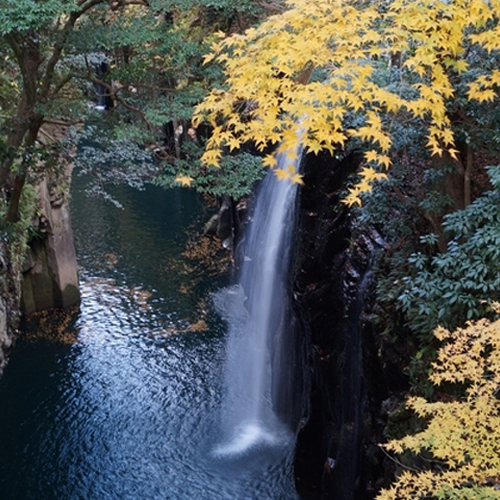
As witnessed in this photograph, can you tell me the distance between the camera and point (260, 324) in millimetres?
19812

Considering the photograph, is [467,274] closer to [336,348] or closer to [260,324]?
[336,348]

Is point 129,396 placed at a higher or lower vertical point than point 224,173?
lower

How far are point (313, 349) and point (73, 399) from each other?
25.9 feet

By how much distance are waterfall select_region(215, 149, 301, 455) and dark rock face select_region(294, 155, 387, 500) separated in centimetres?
225

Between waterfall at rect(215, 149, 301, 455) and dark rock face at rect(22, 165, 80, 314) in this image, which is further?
dark rock face at rect(22, 165, 80, 314)

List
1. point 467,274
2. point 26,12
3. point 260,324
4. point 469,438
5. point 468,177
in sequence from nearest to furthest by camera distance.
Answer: point 469,438, point 467,274, point 468,177, point 26,12, point 260,324

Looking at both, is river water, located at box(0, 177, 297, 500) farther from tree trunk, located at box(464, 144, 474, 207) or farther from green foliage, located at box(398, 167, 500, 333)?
tree trunk, located at box(464, 144, 474, 207)

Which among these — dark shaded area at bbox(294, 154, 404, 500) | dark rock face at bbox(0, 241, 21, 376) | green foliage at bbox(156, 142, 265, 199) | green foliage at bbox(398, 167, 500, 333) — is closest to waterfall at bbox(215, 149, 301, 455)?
dark shaded area at bbox(294, 154, 404, 500)

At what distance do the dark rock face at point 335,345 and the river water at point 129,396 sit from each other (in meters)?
1.50

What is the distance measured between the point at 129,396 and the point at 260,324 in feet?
17.6

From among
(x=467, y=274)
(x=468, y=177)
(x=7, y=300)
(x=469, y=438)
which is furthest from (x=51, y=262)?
(x=469, y=438)

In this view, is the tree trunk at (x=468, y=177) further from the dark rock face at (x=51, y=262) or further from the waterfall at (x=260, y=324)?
the dark rock face at (x=51, y=262)

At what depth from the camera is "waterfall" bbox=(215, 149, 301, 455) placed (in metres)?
15.5

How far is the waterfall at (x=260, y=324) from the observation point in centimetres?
1553
